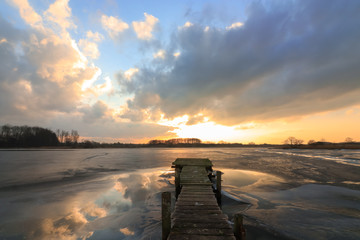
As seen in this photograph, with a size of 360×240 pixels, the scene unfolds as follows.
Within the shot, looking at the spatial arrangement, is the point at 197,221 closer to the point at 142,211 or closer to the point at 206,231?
the point at 206,231

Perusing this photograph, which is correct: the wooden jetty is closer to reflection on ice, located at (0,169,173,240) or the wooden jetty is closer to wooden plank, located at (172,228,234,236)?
wooden plank, located at (172,228,234,236)

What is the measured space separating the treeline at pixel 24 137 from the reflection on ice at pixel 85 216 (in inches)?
5598

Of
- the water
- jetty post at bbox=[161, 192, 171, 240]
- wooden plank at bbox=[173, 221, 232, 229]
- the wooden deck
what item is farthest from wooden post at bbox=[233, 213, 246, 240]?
the water

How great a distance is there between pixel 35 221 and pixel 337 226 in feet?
50.6

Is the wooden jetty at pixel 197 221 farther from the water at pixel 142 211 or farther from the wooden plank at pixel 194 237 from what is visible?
the water at pixel 142 211

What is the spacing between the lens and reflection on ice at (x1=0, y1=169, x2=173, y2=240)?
7715 mm

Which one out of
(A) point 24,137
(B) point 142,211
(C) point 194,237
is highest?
Result: (A) point 24,137

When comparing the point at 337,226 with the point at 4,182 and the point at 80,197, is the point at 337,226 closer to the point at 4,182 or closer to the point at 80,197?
the point at 80,197

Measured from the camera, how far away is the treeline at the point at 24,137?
11494 centimetres

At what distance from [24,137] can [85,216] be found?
154 meters

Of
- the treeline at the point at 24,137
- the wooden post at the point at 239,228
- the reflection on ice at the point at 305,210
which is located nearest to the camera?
the wooden post at the point at 239,228

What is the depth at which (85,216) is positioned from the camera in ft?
31.6

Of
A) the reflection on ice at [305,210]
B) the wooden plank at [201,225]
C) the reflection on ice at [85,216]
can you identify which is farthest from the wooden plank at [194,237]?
the reflection on ice at [305,210]

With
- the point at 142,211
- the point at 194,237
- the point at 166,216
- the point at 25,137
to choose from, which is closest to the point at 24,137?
the point at 25,137
